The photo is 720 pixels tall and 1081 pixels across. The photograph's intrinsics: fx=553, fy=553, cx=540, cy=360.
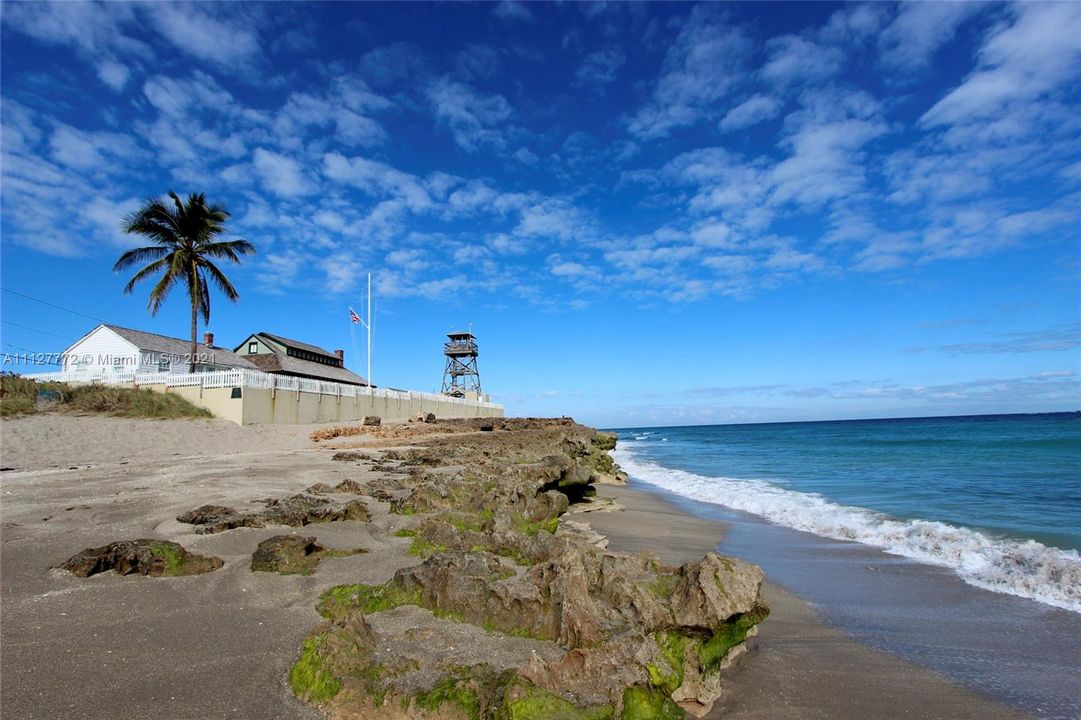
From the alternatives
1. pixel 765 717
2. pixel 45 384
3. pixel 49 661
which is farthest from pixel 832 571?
pixel 45 384

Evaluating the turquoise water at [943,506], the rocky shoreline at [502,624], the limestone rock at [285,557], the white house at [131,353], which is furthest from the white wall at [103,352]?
the limestone rock at [285,557]

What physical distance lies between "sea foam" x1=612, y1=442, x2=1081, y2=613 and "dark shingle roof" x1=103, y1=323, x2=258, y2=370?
31437mm

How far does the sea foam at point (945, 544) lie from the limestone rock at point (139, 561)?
30.9ft

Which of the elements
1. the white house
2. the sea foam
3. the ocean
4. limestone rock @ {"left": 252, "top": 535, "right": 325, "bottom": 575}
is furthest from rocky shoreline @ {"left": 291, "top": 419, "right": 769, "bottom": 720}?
the white house

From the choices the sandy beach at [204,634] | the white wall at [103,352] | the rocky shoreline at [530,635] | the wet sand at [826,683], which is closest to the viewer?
the rocky shoreline at [530,635]

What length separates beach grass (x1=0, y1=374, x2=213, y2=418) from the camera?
20.0m

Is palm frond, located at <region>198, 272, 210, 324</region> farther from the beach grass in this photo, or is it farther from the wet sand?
the wet sand

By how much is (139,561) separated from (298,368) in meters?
40.1

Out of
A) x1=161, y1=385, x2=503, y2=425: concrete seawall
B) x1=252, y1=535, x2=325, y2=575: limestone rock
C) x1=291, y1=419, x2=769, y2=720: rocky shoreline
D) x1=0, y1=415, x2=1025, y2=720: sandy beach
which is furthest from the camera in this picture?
x1=161, y1=385, x2=503, y2=425: concrete seawall

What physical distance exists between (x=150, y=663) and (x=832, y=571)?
328 inches

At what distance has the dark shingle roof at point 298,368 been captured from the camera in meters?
40.3

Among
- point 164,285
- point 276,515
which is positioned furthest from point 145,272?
point 276,515

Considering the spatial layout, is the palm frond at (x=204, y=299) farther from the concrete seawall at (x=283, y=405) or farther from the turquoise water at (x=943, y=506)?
the turquoise water at (x=943, y=506)

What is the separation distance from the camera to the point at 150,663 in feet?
11.4
